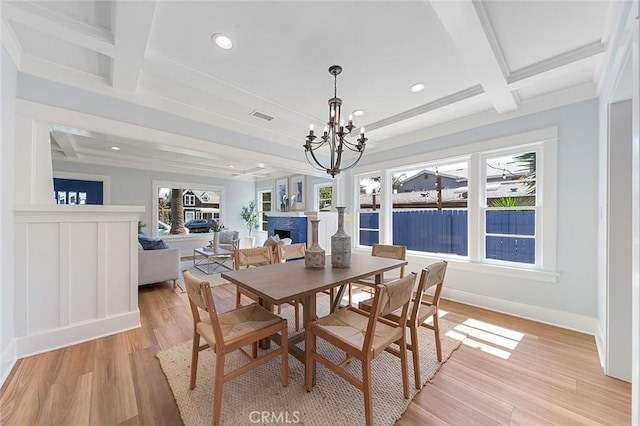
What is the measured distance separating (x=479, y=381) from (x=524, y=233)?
2.01 m

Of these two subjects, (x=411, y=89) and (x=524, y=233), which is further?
(x=524, y=233)

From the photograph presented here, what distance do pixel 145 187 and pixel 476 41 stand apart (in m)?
7.16

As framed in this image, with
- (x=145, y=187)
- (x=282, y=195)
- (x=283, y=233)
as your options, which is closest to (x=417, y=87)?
(x=283, y=233)

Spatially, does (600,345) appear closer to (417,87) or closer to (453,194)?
(453,194)

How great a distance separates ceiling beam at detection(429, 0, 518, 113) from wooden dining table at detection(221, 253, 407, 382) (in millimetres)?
1817

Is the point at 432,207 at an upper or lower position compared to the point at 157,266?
upper

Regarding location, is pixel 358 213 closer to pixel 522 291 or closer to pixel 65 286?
pixel 522 291

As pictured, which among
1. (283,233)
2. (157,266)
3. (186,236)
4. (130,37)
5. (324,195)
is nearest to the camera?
(130,37)

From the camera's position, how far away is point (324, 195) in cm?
598

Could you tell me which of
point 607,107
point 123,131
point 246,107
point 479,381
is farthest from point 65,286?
point 607,107

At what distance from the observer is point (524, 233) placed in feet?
9.60

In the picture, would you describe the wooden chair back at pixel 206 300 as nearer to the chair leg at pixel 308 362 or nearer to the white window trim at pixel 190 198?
the chair leg at pixel 308 362

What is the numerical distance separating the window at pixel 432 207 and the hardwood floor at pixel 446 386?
1493 mm

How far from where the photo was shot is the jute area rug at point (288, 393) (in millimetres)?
1442
